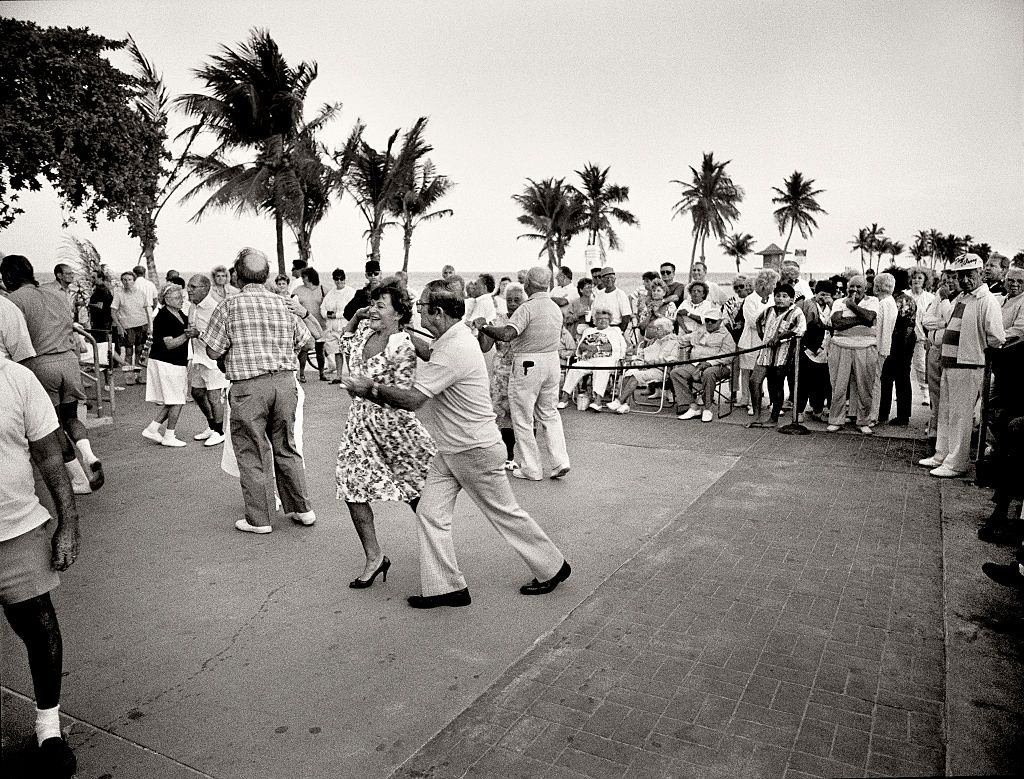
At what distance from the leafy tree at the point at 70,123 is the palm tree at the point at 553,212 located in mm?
31121

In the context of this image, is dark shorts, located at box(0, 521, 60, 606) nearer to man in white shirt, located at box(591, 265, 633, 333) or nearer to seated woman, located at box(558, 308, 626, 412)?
seated woman, located at box(558, 308, 626, 412)

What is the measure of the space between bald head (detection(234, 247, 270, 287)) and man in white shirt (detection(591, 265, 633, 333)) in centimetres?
680

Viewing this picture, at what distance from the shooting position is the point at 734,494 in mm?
6793

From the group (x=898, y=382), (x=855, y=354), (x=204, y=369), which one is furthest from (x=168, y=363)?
(x=898, y=382)

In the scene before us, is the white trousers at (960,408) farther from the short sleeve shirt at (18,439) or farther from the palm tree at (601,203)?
the palm tree at (601,203)

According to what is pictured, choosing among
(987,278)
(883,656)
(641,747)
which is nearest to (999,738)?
(883,656)

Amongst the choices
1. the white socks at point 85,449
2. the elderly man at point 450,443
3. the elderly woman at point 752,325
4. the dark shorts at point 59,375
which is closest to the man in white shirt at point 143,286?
the white socks at point 85,449

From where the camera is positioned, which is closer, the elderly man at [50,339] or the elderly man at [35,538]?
the elderly man at [35,538]

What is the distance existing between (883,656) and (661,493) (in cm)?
317

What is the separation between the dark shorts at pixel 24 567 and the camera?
2.89m

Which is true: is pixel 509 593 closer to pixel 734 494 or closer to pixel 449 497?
pixel 449 497

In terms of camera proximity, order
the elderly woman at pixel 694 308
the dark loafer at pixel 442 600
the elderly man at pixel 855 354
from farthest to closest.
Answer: the elderly woman at pixel 694 308 → the elderly man at pixel 855 354 → the dark loafer at pixel 442 600

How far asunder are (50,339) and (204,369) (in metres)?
2.04

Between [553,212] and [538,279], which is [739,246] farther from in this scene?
[538,279]
